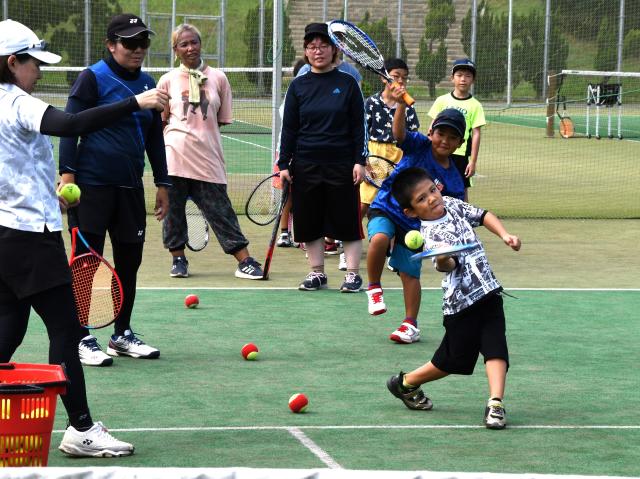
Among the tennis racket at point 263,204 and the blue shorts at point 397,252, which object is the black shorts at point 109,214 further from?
the tennis racket at point 263,204

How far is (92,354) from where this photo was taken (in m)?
7.65

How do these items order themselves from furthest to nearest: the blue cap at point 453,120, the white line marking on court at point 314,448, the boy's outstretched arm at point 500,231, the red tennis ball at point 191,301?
1. the red tennis ball at point 191,301
2. the blue cap at point 453,120
3. the boy's outstretched arm at point 500,231
4. the white line marking on court at point 314,448

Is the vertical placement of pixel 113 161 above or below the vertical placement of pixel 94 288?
above

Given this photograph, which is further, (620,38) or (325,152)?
(620,38)

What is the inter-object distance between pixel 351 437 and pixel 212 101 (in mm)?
5313

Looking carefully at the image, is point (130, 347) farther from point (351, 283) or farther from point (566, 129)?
point (566, 129)

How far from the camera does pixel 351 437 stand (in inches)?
241

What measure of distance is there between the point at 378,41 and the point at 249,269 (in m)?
14.8

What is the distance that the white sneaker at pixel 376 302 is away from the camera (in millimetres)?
8828

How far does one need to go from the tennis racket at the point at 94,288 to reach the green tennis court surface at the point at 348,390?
0.32 meters

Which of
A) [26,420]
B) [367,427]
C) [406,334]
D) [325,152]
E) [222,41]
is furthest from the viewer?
[222,41]

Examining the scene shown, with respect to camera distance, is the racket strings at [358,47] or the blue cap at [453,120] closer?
the blue cap at [453,120]

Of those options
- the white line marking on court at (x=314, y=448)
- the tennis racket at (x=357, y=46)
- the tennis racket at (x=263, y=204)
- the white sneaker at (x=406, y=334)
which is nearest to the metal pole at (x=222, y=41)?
the tennis racket at (x=263, y=204)

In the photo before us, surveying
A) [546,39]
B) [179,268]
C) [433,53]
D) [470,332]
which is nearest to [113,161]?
[470,332]
